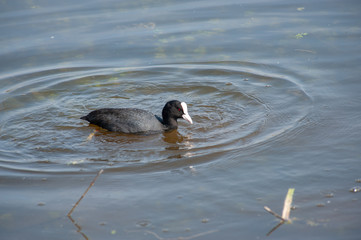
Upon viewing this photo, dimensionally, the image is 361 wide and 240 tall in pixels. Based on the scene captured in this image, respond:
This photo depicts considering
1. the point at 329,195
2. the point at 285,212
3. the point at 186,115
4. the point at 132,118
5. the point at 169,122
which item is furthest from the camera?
the point at 169,122

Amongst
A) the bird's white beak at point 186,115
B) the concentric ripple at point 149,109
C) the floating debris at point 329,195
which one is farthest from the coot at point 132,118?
the floating debris at point 329,195

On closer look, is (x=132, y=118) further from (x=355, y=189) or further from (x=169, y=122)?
(x=355, y=189)

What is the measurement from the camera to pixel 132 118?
6883 mm

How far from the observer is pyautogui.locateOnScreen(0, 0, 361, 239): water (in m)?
4.62

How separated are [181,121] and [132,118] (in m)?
1.14

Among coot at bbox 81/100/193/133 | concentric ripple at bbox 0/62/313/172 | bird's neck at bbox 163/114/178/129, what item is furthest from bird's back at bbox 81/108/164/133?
bird's neck at bbox 163/114/178/129

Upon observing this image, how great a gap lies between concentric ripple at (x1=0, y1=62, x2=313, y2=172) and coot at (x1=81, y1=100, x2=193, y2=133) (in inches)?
5.5

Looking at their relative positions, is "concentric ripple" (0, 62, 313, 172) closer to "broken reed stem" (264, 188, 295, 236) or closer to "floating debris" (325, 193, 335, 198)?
"floating debris" (325, 193, 335, 198)

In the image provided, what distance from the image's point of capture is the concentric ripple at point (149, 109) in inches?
235

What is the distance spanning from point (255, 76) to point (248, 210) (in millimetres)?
4240

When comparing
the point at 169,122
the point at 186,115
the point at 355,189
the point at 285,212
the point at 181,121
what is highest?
the point at 186,115

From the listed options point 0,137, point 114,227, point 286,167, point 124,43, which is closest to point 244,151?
point 286,167

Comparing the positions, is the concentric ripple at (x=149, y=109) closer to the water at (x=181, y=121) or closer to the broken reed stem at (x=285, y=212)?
the water at (x=181, y=121)

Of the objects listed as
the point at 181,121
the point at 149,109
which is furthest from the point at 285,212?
the point at 149,109
